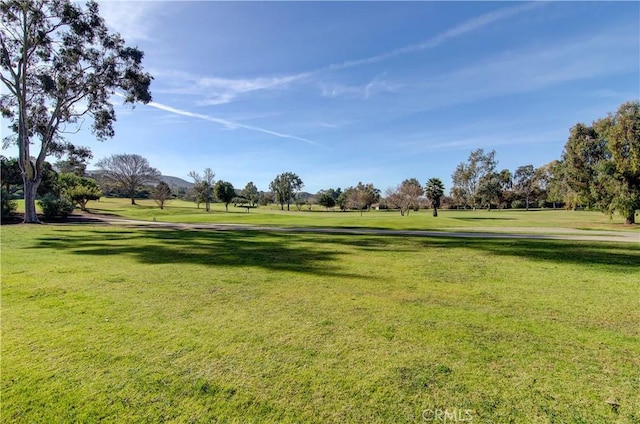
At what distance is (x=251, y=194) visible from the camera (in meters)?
107

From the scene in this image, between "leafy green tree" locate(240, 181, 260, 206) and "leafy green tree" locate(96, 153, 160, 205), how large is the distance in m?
37.0

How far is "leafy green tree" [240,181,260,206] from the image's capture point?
105912mm

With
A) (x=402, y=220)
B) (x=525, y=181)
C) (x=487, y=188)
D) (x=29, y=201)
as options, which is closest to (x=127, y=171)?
(x=29, y=201)

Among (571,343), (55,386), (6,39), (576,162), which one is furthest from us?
(576,162)

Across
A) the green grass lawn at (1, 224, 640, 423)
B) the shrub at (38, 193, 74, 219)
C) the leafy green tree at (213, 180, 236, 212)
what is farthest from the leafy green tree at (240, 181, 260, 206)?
the green grass lawn at (1, 224, 640, 423)

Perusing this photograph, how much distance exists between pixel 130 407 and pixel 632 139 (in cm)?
3829

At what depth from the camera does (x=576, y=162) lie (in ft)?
111

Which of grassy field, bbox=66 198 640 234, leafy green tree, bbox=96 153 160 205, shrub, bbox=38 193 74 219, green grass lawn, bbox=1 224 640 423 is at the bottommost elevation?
grassy field, bbox=66 198 640 234

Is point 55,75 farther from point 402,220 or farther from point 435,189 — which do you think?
point 435,189

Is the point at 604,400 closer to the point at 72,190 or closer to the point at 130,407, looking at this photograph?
the point at 130,407

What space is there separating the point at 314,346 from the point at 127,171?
80.4 m

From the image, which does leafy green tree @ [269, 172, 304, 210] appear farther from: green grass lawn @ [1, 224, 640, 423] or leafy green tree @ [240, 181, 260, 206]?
green grass lawn @ [1, 224, 640, 423]

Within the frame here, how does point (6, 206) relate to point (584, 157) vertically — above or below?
below

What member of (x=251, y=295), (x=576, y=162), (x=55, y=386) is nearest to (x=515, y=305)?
(x=251, y=295)
